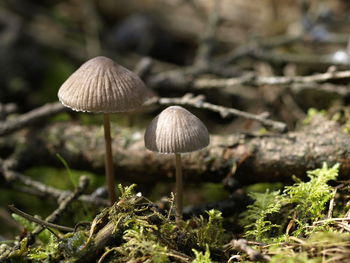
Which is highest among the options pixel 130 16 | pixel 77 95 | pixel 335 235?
pixel 130 16

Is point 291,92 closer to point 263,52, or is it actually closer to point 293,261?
point 263,52

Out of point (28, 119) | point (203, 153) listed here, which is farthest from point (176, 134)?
point (28, 119)

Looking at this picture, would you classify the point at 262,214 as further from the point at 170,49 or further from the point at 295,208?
the point at 170,49

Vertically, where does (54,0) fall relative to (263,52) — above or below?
above

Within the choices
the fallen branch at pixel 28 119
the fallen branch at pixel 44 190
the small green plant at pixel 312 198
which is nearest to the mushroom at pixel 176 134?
the small green plant at pixel 312 198

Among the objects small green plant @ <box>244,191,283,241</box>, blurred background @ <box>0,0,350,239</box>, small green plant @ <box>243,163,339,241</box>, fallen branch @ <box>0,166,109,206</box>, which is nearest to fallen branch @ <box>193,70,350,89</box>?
blurred background @ <box>0,0,350,239</box>

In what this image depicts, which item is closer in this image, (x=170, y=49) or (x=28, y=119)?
(x=28, y=119)

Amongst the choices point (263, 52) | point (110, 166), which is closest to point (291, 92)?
point (263, 52)

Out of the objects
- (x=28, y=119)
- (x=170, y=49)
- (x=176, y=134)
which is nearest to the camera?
(x=176, y=134)

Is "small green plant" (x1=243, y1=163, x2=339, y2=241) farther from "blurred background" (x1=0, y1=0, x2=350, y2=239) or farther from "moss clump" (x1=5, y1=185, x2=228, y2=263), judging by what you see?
"blurred background" (x1=0, y1=0, x2=350, y2=239)
